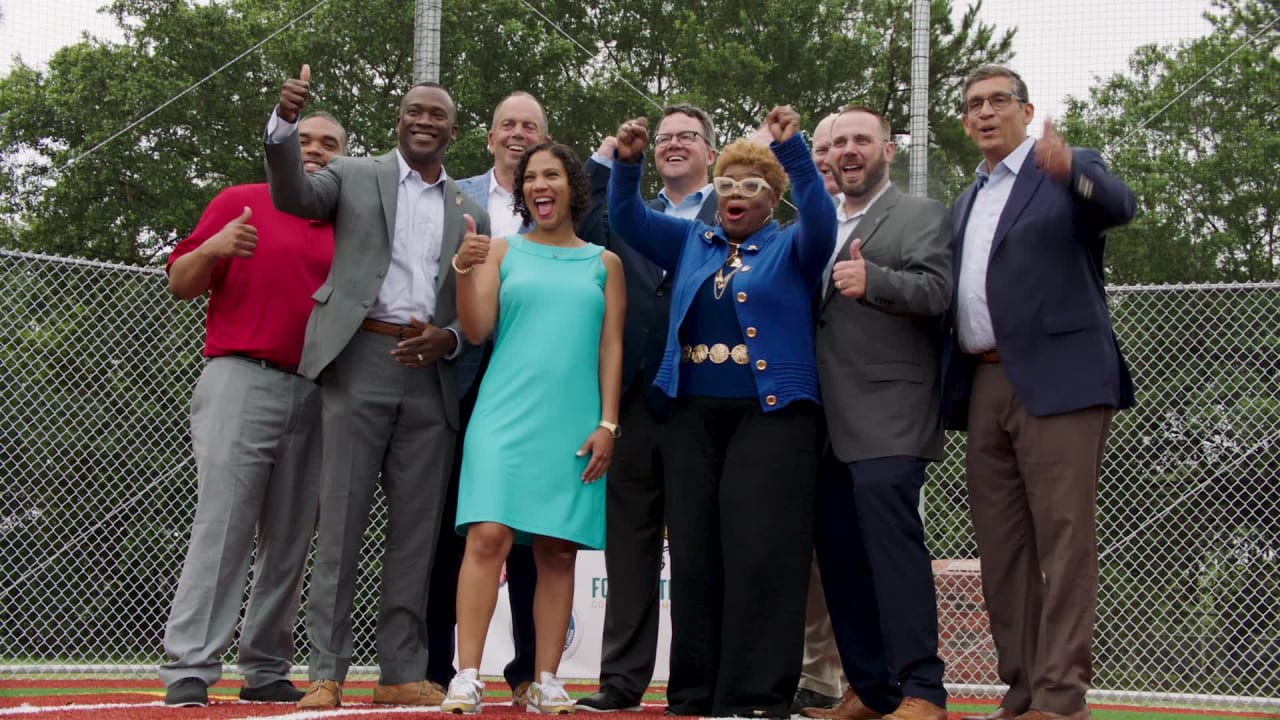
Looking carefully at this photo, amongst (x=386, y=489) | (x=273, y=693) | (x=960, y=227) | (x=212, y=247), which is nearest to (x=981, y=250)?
(x=960, y=227)

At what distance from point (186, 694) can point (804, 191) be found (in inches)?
102

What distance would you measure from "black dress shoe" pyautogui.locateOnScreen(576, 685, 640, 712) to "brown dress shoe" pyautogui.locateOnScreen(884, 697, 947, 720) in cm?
98

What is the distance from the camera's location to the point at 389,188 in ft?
15.3

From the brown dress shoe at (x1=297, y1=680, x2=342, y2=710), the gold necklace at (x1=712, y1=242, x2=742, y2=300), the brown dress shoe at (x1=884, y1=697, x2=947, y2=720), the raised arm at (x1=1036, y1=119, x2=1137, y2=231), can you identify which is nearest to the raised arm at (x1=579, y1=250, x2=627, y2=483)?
the gold necklace at (x1=712, y1=242, x2=742, y2=300)

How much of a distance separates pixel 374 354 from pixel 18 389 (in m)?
3.52

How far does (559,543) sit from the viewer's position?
166 inches

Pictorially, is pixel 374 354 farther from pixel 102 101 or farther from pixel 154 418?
pixel 102 101

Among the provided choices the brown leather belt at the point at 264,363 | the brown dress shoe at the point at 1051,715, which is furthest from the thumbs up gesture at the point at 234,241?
the brown dress shoe at the point at 1051,715

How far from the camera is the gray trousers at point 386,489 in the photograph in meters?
4.45

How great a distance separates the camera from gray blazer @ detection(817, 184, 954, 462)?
414 cm

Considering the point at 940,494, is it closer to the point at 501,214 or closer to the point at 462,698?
the point at 501,214

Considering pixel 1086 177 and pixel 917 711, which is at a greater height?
pixel 1086 177

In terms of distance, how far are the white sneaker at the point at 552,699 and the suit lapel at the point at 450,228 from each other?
146 centimetres

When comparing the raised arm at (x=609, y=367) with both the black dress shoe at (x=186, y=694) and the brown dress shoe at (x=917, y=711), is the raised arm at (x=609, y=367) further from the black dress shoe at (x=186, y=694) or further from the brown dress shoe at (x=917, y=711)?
the black dress shoe at (x=186, y=694)
